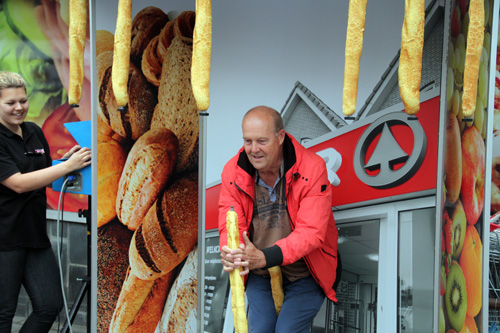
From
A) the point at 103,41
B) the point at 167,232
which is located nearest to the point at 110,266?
the point at 167,232

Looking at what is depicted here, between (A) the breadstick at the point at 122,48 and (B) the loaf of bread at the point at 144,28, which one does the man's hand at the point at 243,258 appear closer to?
(A) the breadstick at the point at 122,48

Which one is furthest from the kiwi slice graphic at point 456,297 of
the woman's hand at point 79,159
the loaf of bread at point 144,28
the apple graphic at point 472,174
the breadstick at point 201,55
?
the loaf of bread at point 144,28

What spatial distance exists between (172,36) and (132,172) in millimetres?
1019

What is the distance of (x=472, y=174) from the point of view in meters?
2.26

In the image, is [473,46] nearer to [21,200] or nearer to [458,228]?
[458,228]

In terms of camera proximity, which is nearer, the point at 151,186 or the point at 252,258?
A: the point at 252,258

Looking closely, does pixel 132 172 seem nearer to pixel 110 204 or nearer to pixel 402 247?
pixel 110 204

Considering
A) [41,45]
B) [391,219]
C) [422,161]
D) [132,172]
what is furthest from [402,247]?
[41,45]

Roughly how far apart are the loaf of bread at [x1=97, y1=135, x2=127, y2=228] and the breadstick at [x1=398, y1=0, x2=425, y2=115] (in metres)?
2.14

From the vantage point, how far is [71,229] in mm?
4562

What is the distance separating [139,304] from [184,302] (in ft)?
1.05

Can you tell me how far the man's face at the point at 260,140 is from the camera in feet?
8.13

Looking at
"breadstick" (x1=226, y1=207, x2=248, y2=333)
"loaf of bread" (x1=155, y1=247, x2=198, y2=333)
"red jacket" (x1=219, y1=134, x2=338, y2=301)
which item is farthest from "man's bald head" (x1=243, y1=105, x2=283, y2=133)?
"loaf of bread" (x1=155, y1=247, x2=198, y2=333)

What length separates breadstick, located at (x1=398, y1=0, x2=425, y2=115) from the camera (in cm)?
194
